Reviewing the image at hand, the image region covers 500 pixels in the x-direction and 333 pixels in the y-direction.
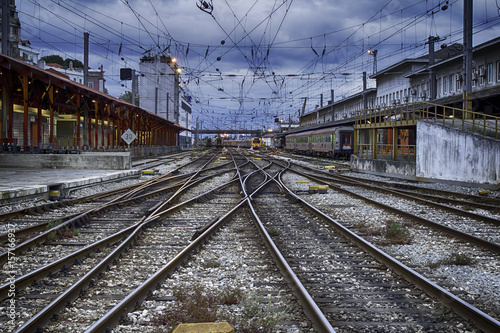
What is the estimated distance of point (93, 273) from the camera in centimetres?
522

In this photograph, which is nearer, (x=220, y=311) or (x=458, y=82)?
(x=220, y=311)

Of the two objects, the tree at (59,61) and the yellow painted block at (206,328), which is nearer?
the yellow painted block at (206,328)

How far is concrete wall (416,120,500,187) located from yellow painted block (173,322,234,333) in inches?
581

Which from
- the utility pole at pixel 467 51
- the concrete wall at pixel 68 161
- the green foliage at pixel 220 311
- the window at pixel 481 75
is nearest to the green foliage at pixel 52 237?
the green foliage at pixel 220 311

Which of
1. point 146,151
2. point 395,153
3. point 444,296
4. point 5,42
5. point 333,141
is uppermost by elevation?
point 5,42

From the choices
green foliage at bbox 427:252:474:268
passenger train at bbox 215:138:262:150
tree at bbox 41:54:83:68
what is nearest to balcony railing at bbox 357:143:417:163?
green foliage at bbox 427:252:474:268

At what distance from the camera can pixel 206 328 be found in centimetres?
355

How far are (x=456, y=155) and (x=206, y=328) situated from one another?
1647cm

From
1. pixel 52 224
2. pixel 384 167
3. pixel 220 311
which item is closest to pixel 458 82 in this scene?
pixel 384 167

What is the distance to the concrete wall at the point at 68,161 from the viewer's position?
67.7 ft

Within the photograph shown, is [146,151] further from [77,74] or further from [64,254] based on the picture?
[77,74]

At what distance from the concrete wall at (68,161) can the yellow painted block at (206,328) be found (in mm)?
19251

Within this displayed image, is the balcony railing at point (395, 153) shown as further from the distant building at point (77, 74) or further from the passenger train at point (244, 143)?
the distant building at point (77, 74)

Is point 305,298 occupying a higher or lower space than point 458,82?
lower
